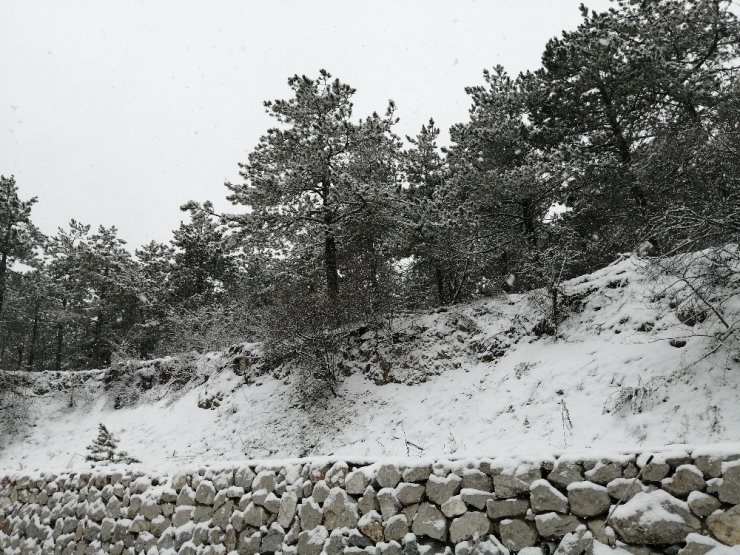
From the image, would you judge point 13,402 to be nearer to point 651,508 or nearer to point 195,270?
point 195,270

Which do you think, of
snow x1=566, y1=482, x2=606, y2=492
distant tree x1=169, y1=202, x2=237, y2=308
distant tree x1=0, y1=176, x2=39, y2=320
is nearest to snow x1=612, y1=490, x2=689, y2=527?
snow x1=566, y1=482, x2=606, y2=492

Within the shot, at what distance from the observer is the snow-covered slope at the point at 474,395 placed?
659 cm

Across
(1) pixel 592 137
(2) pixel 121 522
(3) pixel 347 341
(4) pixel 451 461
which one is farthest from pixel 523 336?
(2) pixel 121 522

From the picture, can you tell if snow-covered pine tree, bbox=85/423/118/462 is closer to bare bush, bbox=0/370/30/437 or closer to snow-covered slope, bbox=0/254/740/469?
snow-covered slope, bbox=0/254/740/469

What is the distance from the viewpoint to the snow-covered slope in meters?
6.59

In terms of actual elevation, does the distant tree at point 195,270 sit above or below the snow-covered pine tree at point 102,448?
above

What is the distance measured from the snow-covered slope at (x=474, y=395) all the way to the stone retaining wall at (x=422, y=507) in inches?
19.0

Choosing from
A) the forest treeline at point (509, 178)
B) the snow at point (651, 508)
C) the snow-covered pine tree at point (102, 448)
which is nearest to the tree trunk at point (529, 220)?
the forest treeline at point (509, 178)

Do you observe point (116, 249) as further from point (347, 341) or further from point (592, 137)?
point (592, 137)

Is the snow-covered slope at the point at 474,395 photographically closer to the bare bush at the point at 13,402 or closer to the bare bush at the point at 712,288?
the bare bush at the point at 712,288

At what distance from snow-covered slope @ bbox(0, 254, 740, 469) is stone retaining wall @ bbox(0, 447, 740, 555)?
48 centimetres

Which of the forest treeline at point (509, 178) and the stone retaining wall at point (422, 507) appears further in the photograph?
the forest treeline at point (509, 178)

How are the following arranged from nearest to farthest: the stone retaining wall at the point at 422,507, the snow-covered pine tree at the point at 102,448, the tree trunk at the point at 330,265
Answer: the stone retaining wall at the point at 422,507
the snow-covered pine tree at the point at 102,448
the tree trunk at the point at 330,265

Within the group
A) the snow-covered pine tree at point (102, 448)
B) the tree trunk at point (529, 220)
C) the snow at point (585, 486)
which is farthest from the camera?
the tree trunk at point (529, 220)
